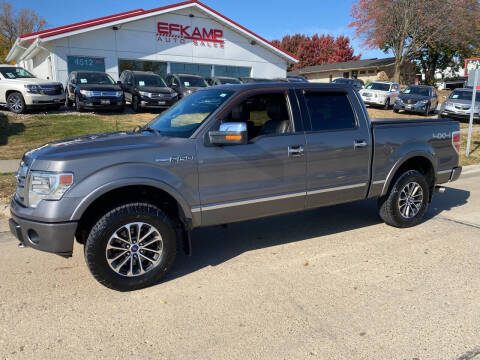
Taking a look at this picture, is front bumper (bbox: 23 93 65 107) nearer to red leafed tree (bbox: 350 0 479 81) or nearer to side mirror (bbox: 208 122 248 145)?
side mirror (bbox: 208 122 248 145)

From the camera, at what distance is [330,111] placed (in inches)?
187

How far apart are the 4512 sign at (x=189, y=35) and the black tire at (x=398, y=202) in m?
20.6

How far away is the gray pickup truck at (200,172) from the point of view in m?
3.44

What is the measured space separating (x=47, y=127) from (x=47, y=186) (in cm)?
1042

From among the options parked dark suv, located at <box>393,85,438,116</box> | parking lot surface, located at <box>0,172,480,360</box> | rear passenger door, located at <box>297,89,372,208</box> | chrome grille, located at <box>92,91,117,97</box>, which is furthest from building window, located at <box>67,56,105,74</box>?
rear passenger door, located at <box>297,89,372,208</box>

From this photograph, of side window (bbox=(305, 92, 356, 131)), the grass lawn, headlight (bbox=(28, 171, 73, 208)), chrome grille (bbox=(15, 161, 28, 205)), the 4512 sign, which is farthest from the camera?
the 4512 sign

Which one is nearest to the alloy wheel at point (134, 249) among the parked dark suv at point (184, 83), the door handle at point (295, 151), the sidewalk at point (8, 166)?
the door handle at point (295, 151)

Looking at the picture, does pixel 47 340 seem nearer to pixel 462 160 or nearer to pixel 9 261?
pixel 9 261

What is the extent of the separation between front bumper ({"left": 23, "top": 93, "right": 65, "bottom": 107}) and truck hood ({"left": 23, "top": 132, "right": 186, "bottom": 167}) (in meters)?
12.0

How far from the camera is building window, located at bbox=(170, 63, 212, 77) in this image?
941 inches

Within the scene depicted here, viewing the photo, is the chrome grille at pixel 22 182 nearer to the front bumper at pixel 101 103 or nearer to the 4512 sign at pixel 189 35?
the front bumper at pixel 101 103

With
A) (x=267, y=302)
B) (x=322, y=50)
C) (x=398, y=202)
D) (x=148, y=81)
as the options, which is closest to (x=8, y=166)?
(x=267, y=302)

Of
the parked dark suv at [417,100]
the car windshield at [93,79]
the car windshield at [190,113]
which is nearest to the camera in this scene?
the car windshield at [190,113]

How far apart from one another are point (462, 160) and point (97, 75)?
13.4 metres
